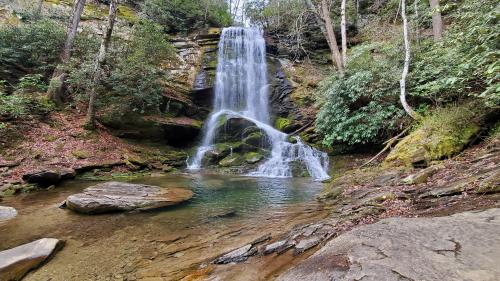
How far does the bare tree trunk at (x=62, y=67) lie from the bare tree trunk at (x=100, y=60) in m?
1.71

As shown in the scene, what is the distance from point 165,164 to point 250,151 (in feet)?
13.2

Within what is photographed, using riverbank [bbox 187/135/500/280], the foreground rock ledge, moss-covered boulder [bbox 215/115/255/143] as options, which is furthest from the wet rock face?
the foreground rock ledge

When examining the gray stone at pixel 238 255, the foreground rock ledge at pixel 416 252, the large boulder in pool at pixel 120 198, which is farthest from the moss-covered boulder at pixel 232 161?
the foreground rock ledge at pixel 416 252

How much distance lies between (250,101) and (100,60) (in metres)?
9.03

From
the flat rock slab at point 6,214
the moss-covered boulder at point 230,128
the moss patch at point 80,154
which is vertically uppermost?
the moss-covered boulder at point 230,128

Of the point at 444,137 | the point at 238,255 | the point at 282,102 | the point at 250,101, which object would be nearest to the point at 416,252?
the point at 238,255

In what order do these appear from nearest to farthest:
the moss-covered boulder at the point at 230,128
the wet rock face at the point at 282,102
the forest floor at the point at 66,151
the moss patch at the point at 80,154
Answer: the forest floor at the point at 66,151
the moss patch at the point at 80,154
the moss-covered boulder at the point at 230,128
the wet rock face at the point at 282,102

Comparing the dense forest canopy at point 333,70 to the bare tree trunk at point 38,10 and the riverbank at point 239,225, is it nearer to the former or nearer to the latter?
the bare tree trunk at point 38,10

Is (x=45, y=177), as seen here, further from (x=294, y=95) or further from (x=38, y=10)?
(x=294, y=95)

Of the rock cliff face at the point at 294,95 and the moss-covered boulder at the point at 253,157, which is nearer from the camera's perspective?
the moss-covered boulder at the point at 253,157

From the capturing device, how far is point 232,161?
1360 centimetres

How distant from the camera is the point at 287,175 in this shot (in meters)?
12.1

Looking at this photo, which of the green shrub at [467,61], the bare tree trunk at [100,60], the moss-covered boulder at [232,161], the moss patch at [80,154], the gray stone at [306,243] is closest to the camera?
the gray stone at [306,243]

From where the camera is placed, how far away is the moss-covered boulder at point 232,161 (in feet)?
44.2
